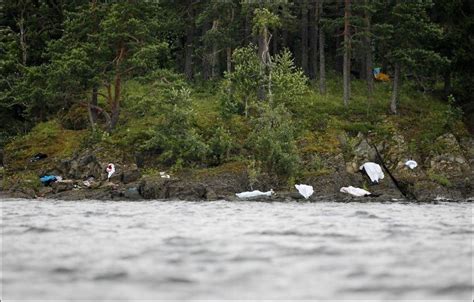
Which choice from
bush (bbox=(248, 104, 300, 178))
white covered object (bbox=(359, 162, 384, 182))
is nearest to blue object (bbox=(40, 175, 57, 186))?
bush (bbox=(248, 104, 300, 178))

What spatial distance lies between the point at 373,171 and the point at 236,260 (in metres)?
21.8

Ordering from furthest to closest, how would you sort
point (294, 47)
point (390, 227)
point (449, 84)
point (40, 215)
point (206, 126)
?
point (294, 47), point (449, 84), point (206, 126), point (40, 215), point (390, 227)

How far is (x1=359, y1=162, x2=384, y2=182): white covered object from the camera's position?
92.2 ft

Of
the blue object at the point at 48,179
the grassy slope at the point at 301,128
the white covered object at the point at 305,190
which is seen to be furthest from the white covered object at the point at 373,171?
the blue object at the point at 48,179

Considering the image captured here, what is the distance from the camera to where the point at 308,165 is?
2877 cm

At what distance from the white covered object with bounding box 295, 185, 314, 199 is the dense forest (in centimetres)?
180

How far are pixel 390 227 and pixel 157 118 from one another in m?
23.3

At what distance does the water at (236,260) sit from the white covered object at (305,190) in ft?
38.8

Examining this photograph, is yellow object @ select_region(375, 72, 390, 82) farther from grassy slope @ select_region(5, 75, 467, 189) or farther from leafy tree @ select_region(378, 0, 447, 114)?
leafy tree @ select_region(378, 0, 447, 114)

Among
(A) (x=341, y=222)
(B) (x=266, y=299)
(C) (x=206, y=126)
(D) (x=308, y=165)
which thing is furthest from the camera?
(C) (x=206, y=126)

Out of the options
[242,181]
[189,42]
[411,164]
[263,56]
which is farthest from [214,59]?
[411,164]

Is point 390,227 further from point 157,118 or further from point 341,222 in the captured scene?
point 157,118

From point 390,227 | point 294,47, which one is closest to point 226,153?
point 390,227

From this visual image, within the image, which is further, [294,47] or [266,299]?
[294,47]
